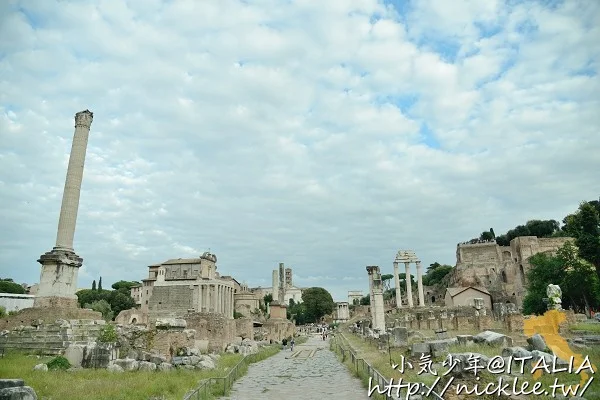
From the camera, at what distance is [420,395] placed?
8195 millimetres

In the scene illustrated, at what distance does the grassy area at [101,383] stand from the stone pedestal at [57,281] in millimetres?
6955

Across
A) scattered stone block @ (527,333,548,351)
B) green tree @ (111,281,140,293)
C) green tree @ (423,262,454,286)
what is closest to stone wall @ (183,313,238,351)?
scattered stone block @ (527,333,548,351)

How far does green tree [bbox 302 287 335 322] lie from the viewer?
10300 centimetres

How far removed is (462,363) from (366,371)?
5866mm

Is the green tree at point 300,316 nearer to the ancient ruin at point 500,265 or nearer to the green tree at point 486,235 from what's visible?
the ancient ruin at point 500,265

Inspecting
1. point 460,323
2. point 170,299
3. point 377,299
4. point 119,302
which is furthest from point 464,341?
point 119,302

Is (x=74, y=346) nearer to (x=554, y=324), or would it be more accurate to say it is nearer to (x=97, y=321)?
(x=97, y=321)

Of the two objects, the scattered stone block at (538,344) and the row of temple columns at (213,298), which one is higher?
the row of temple columns at (213,298)

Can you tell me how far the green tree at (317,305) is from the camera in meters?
103

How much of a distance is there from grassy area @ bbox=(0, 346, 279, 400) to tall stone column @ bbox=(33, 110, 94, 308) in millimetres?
7291

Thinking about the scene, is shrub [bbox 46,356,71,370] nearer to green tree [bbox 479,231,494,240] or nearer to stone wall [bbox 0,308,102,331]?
stone wall [bbox 0,308,102,331]

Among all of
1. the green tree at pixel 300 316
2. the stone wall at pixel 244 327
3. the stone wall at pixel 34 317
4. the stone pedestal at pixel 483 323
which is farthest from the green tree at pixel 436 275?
the stone wall at pixel 34 317

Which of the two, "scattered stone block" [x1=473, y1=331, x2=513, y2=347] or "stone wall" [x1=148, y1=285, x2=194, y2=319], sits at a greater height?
"stone wall" [x1=148, y1=285, x2=194, y2=319]

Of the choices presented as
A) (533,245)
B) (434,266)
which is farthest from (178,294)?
(434,266)
